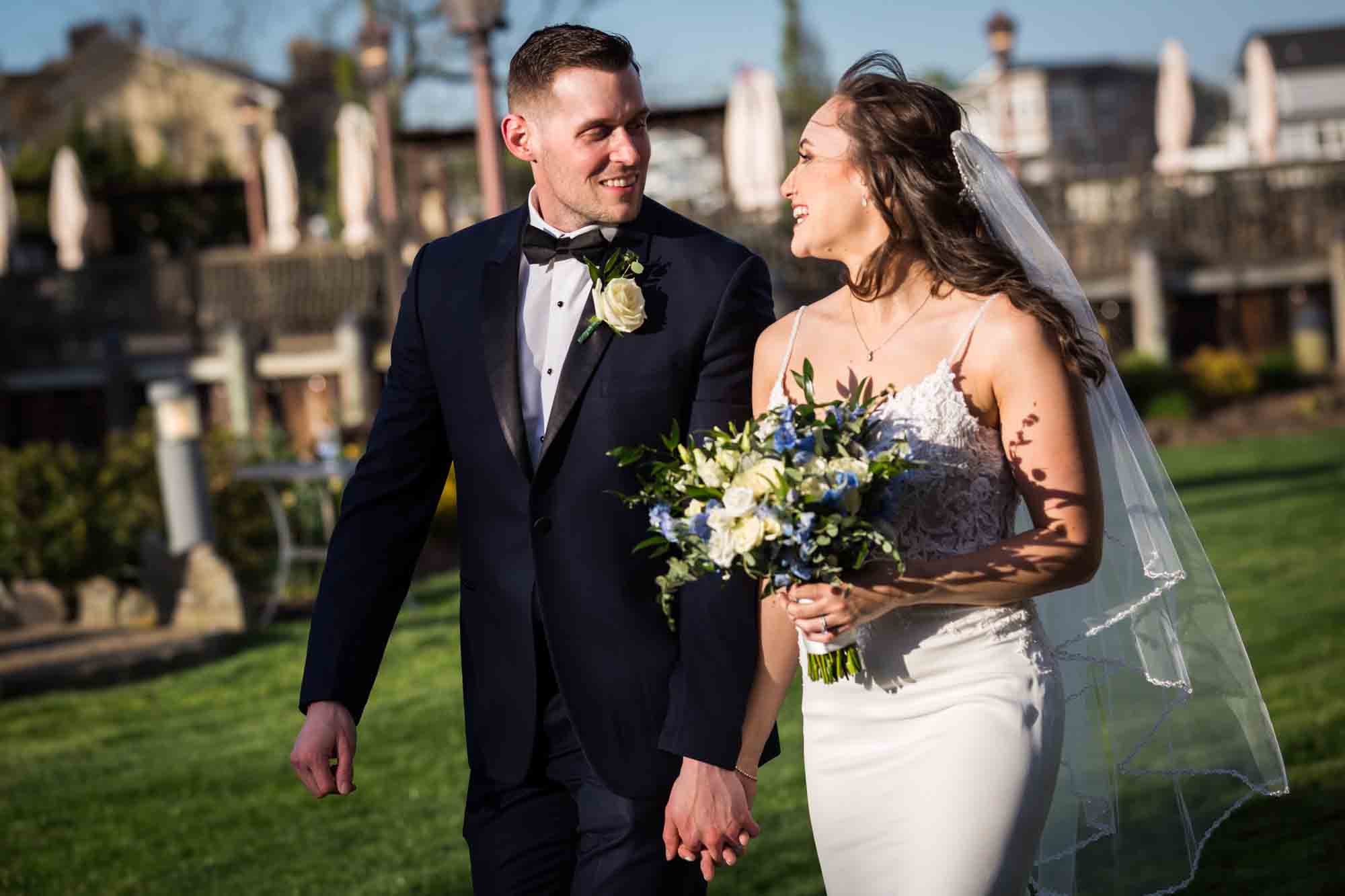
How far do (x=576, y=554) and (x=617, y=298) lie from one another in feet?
1.91

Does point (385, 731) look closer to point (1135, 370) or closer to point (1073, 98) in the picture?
point (1135, 370)

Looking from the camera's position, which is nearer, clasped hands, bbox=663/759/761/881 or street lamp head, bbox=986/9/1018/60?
clasped hands, bbox=663/759/761/881

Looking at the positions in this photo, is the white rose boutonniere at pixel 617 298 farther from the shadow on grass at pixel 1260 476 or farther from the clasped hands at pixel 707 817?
the shadow on grass at pixel 1260 476

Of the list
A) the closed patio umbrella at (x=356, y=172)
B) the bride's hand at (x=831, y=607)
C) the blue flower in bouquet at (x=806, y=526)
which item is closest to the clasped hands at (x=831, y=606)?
the bride's hand at (x=831, y=607)

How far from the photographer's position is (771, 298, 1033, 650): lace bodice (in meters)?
3.62

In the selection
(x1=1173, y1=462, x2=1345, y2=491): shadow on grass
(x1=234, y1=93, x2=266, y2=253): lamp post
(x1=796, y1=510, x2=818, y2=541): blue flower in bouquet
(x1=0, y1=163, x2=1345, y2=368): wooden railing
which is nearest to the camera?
(x1=796, y1=510, x2=818, y2=541): blue flower in bouquet

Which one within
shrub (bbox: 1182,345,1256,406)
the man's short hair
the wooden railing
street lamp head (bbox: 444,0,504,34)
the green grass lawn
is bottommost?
Answer: the green grass lawn

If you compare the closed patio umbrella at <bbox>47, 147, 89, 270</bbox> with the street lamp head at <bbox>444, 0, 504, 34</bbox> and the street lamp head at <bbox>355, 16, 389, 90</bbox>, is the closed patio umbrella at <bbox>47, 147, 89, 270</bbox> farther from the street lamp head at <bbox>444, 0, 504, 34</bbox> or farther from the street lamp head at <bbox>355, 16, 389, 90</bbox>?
the street lamp head at <bbox>444, 0, 504, 34</bbox>

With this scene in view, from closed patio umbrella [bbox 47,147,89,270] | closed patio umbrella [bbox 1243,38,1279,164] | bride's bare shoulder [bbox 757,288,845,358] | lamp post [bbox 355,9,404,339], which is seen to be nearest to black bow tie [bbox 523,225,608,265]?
bride's bare shoulder [bbox 757,288,845,358]

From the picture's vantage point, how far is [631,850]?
11.7 ft

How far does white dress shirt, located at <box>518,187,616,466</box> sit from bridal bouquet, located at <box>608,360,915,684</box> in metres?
0.38

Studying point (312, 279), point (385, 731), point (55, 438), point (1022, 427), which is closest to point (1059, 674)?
point (1022, 427)

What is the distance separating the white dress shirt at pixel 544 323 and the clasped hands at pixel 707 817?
81cm

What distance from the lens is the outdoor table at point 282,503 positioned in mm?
12992
